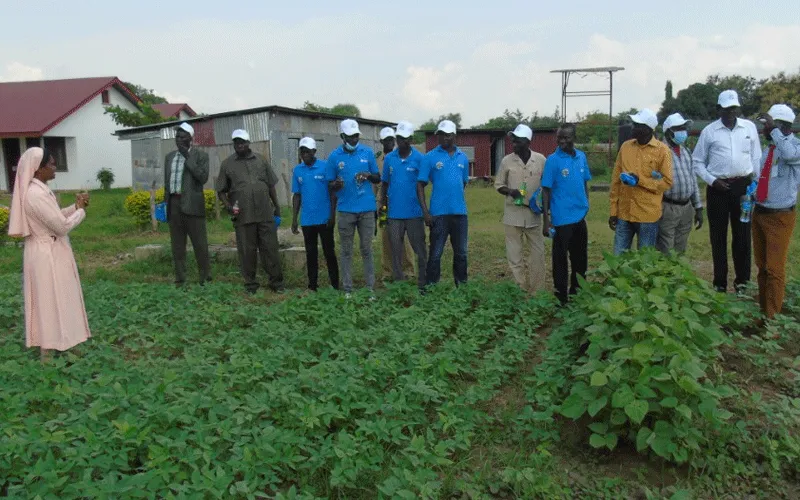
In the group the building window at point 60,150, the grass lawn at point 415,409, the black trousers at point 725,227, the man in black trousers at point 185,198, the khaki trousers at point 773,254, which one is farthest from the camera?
the building window at point 60,150

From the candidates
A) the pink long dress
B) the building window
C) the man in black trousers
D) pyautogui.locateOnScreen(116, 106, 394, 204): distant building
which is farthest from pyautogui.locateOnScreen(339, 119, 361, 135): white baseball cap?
the building window

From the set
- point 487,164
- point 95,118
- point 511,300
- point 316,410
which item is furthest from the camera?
point 487,164

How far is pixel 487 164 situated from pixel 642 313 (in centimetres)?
3014

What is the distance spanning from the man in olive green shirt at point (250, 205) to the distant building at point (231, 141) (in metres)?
9.87

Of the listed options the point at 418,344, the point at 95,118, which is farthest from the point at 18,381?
the point at 95,118

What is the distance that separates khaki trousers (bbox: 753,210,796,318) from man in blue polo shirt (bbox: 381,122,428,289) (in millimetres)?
3336

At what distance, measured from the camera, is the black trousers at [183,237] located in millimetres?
8562

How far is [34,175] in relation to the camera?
5.75 m

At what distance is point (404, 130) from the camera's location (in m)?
7.88

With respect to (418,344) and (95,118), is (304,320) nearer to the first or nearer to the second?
(418,344)

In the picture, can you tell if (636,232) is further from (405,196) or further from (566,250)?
(405,196)

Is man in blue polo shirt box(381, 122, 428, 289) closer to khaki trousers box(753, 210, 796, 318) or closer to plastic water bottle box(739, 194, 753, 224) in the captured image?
plastic water bottle box(739, 194, 753, 224)

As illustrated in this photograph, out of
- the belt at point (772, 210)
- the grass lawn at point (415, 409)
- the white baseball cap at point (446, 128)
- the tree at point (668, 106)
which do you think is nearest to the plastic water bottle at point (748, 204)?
the belt at point (772, 210)

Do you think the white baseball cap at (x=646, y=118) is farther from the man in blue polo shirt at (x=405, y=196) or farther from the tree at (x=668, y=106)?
the tree at (x=668, y=106)
